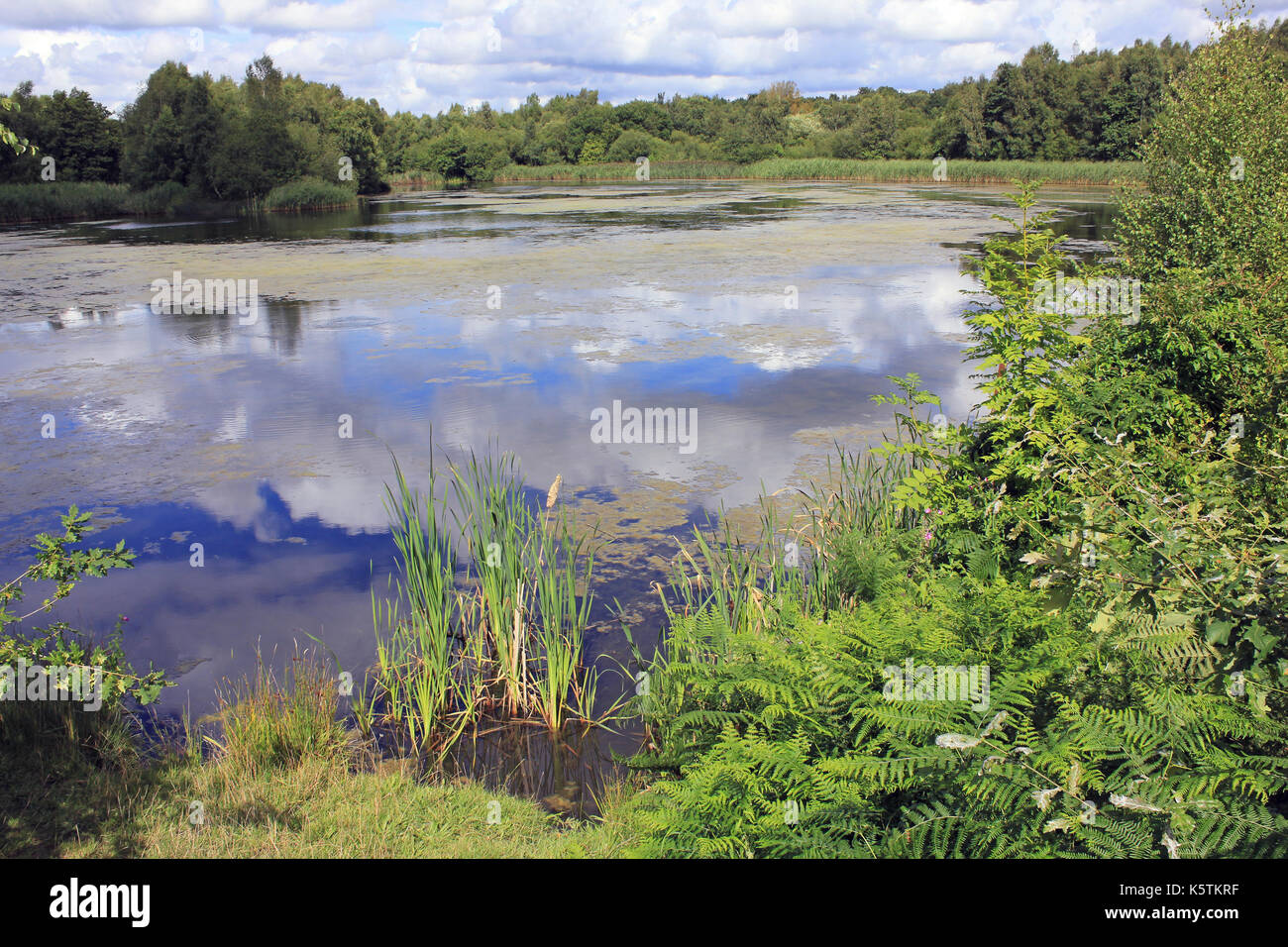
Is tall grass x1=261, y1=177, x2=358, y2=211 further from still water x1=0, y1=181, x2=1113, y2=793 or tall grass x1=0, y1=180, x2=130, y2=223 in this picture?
still water x1=0, y1=181, x2=1113, y2=793

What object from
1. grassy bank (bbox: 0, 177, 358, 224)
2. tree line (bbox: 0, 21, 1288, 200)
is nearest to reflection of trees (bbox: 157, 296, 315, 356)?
tree line (bbox: 0, 21, 1288, 200)

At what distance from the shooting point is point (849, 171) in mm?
56188

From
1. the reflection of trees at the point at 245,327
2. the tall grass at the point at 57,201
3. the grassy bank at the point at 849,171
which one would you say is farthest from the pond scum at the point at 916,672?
the tall grass at the point at 57,201

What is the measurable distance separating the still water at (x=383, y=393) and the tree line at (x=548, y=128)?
665 centimetres

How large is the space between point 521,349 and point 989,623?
974cm

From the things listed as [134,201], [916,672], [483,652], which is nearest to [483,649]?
[483,652]

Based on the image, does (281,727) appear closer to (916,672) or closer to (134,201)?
(916,672)

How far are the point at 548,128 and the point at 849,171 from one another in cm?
3889

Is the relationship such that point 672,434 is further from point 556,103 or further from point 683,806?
point 556,103

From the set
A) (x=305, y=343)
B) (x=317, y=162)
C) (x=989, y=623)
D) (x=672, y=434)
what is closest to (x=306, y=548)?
(x=672, y=434)

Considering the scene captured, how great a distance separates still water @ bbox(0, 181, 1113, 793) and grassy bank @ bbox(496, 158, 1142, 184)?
71.1ft

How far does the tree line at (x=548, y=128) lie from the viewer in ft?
146

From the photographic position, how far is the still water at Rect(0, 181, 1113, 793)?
19.4ft

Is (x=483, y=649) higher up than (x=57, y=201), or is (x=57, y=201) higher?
(x=57, y=201)
